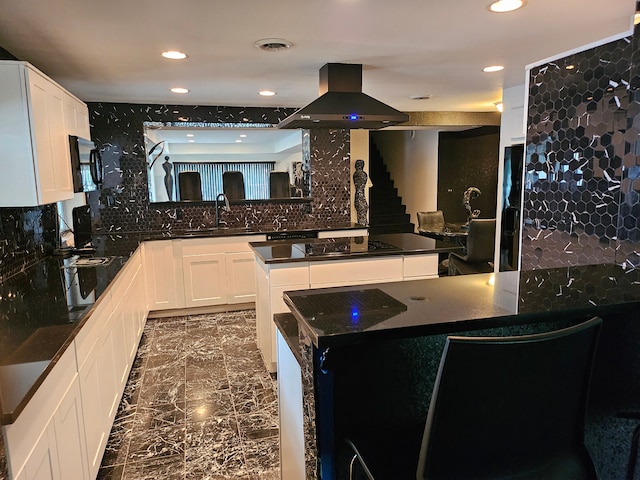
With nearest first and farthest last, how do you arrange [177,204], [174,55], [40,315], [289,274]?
[40,315] < [174,55] < [289,274] < [177,204]

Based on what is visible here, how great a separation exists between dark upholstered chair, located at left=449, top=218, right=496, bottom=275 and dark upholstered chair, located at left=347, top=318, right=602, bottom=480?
3755 mm

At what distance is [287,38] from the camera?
8.66ft

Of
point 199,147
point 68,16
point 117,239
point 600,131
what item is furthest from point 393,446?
point 199,147

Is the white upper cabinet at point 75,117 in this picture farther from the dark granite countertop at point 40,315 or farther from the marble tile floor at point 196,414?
the marble tile floor at point 196,414

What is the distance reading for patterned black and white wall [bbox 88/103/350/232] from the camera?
15.9 ft

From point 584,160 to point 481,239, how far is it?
8.80 feet

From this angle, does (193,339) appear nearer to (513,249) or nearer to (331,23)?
(331,23)

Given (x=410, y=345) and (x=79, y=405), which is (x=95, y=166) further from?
(x=410, y=345)

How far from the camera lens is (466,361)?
3.01 ft

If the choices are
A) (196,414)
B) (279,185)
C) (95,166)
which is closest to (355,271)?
(196,414)

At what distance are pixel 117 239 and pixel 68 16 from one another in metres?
2.67

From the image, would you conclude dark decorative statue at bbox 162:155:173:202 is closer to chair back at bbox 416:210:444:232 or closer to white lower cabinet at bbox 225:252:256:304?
white lower cabinet at bbox 225:252:256:304

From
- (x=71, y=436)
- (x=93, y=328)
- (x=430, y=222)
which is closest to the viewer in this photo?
(x=71, y=436)

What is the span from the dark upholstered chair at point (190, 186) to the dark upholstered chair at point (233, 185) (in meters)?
0.32
